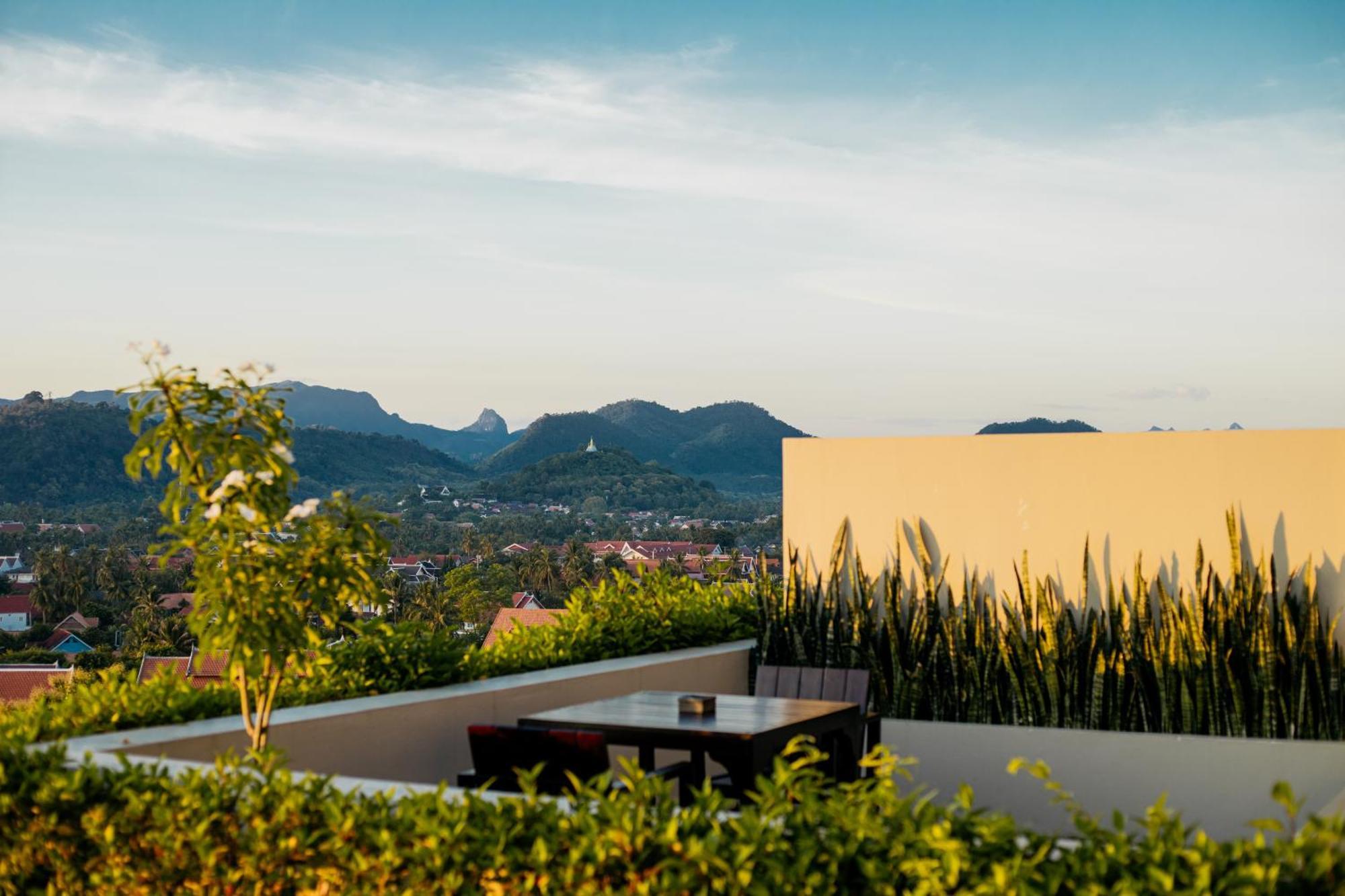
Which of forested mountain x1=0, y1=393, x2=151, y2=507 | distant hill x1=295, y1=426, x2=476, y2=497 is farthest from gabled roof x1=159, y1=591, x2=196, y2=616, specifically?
forested mountain x1=0, y1=393, x2=151, y2=507

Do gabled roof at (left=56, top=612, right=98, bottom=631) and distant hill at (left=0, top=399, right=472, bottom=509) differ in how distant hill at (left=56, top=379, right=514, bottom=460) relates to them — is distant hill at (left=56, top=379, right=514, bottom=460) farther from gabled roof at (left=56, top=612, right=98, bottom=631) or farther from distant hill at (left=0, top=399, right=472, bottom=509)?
distant hill at (left=0, top=399, right=472, bottom=509)

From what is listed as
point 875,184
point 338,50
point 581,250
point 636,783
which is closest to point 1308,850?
point 636,783

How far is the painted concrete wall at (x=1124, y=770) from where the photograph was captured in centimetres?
629

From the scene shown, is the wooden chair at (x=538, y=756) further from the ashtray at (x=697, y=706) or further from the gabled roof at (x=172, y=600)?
the gabled roof at (x=172, y=600)

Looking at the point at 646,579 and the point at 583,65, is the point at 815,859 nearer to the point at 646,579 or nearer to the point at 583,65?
the point at 646,579

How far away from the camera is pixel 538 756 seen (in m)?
4.64

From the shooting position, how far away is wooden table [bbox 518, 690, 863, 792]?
4918 mm

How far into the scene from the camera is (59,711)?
4.90m

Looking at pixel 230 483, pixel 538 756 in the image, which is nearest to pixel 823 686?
pixel 538 756

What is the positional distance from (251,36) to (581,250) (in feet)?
20.8

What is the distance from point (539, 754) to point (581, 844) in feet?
5.73

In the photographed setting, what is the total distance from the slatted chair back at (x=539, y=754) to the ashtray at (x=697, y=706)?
0.73 metres

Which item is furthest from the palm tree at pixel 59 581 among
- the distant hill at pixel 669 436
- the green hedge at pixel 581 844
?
the green hedge at pixel 581 844

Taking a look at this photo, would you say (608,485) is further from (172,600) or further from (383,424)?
(172,600)
